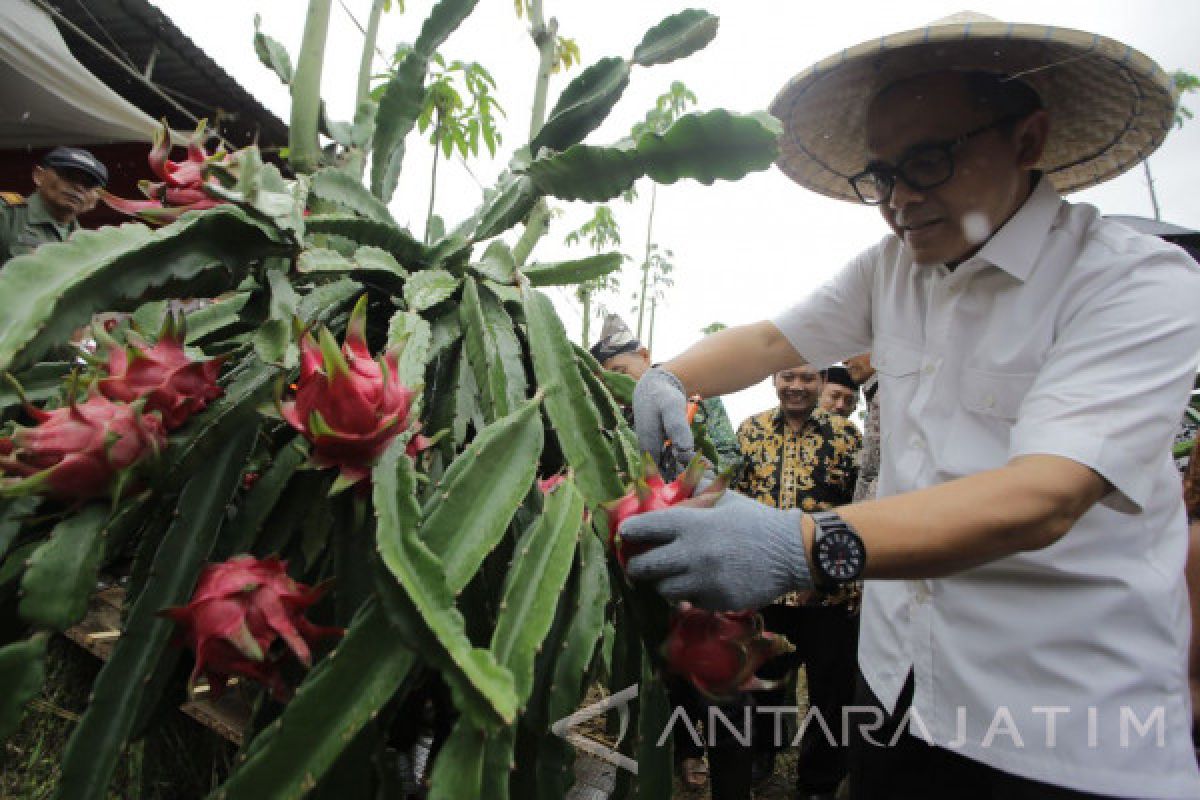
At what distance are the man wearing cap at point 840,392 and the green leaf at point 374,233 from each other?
2488 millimetres

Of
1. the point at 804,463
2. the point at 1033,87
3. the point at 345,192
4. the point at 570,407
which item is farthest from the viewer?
the point at 804,463

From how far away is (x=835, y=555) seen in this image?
2.68 ft

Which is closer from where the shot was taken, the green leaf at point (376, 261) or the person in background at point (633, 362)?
the green leaf at point (376, 261)

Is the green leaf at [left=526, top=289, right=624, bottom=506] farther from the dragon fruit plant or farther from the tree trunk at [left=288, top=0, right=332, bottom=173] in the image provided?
the tree trunk at [left=288, top=0, right=332, bottom=173]

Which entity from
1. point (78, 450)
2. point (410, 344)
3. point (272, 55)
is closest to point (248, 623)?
point (78, 450)

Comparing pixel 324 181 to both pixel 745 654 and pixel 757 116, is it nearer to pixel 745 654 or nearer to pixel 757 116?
pixel 757 116

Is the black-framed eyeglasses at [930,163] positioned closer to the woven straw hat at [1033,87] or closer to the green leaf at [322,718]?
the woven straw hat at [1033,87]

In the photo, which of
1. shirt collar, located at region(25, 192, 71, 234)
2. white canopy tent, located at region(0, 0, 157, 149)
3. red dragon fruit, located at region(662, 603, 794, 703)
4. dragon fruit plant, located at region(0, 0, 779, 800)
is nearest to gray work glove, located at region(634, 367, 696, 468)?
dragon fruit plant, located at region(0, 0, 779, 800)

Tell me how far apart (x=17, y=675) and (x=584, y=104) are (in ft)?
3.29

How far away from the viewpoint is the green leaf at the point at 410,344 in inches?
28.9

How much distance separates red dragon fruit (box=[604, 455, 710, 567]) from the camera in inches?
28.7

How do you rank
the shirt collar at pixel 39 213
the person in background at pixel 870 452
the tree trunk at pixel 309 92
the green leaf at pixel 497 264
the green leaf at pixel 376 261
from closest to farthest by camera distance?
the green leaf at pixel 376 261 < the green leaf at pixel 497 264 < the tree trunk at pixel 309 92 < the person in background at pixel 870 452 < the shirt collar at pixel 39 213

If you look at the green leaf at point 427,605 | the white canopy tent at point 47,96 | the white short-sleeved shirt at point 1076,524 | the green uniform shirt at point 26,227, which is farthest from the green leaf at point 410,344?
the white canopy tent at point 47,96

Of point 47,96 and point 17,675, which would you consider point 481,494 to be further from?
point 47,96
